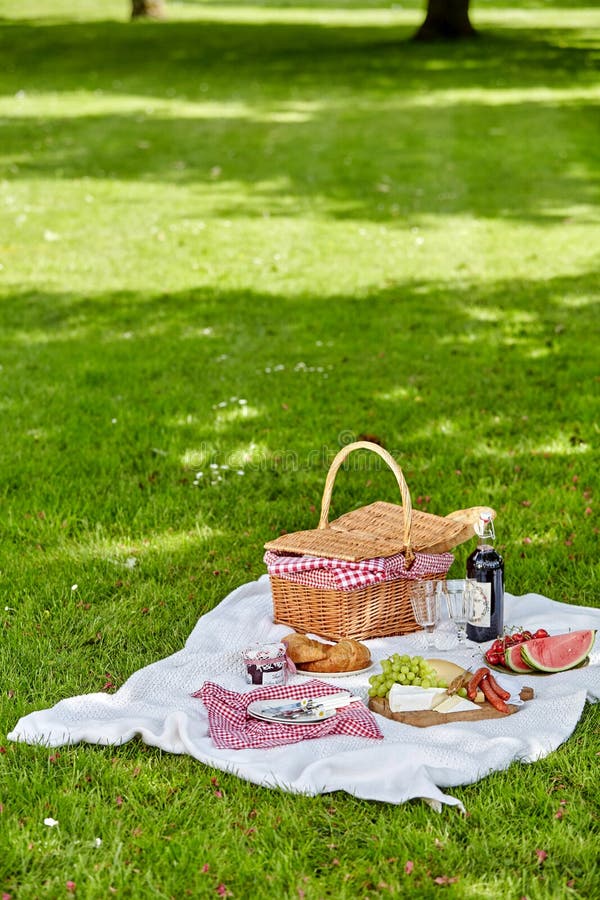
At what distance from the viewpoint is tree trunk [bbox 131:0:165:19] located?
29.4 meters

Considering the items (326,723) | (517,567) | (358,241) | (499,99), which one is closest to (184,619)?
(326,723)

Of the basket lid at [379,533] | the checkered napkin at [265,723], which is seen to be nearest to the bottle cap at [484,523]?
the basket lid at [379,533]

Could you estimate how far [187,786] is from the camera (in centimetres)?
375

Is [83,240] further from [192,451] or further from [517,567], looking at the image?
[517,567]

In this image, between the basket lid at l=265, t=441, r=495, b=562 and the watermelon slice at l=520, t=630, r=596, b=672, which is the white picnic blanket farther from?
the basket lid at l=265, t=441, r=495, b=562

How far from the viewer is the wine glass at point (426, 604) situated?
15.1 ft

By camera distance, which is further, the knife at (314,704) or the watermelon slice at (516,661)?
the watermelon slice at (516,661)

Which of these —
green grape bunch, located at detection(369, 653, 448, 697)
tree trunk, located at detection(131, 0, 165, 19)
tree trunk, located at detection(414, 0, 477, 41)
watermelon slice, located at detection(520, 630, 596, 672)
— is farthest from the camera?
tree trunk, located at detection(131, 0, 165, 19)

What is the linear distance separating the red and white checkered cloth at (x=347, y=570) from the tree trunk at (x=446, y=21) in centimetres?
2168

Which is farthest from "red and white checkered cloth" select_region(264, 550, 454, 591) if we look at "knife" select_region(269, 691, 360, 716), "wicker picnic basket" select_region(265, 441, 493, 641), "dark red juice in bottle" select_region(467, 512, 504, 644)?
"knife" select_region(269, 691, 360, 716)

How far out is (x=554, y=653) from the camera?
4.40 meters

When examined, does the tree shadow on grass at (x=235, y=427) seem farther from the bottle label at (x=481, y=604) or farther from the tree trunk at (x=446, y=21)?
the tree trunk at (x=446, y=21)

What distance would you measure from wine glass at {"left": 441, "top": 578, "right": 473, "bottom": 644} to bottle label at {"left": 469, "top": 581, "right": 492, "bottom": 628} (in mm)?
23

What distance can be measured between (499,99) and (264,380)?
40.9 feet
